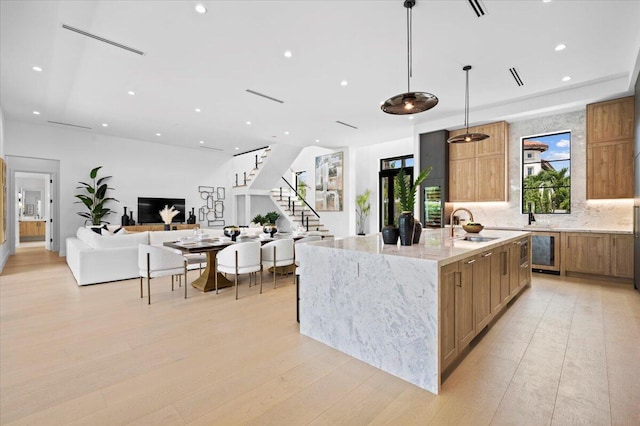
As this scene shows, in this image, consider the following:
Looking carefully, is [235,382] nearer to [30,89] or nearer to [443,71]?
[443,71]

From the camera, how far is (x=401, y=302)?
7.44 ft

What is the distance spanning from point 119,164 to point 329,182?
704 centimetres

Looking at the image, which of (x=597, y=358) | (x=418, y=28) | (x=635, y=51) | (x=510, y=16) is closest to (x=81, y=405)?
(x=597, y=358)

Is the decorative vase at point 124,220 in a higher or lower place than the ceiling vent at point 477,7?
lower

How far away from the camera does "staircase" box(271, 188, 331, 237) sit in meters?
11.4

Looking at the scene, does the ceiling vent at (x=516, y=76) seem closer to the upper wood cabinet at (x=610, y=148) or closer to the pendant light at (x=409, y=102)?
the upper wood cabinet at (x=610, y=148)

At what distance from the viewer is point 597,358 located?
260 centimetres

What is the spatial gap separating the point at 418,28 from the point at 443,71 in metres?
1.39

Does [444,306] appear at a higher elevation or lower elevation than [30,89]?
lower

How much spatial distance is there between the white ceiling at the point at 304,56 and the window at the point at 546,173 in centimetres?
86

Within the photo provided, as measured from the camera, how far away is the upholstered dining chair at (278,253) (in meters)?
4.93

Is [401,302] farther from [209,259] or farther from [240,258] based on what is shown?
[209,259]

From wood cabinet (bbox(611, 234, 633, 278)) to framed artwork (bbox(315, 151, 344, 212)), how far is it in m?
7.07

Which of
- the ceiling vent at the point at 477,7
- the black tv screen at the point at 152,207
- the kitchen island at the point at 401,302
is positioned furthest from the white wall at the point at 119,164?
the ceiling vent at the point at 477,7
